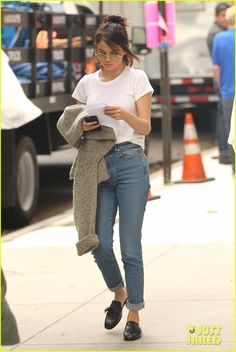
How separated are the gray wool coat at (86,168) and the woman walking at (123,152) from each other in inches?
1.9

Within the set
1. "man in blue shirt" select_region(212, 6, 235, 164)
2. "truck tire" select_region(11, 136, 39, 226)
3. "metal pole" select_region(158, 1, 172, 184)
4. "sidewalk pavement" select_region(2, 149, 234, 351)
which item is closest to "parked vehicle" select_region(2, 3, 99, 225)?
"truck tire" select_region(11, 136, 39, 226)

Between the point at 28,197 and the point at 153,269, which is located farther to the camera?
the point at 28,197

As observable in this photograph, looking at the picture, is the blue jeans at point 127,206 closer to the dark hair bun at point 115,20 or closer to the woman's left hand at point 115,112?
the woman's left hand at point 115,112

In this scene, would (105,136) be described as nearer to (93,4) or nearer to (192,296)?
(192,296)

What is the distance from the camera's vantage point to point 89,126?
626cm

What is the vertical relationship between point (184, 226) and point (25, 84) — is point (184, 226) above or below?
below

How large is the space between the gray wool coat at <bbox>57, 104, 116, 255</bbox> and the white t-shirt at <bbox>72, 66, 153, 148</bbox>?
0.06m

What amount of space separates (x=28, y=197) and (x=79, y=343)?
5.64 meters

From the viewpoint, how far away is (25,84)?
38.8 ft

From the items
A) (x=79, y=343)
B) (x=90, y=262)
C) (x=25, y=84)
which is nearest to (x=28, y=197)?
(x=25, y=84)

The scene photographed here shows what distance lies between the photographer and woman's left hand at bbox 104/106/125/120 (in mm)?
6082

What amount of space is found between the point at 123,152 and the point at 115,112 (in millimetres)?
328

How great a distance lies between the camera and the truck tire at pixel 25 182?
11.5 m

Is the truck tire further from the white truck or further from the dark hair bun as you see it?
the dark hair bun
